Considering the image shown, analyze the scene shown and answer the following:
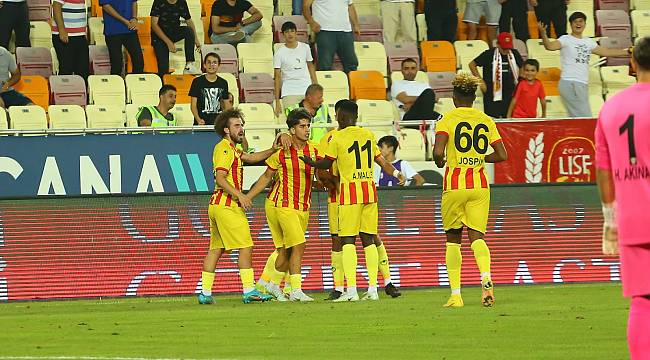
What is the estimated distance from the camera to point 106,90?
20594mm

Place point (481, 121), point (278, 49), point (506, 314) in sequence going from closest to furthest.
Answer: point (506, 314) → point (481, 121) → point (278, 49)

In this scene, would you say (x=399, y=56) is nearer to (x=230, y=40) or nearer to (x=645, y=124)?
(x=230, y=40)

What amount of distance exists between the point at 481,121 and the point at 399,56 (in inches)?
366

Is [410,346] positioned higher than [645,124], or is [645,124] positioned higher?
[645,124]

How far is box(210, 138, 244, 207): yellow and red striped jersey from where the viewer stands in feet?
48.4

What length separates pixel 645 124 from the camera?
6.90 metres

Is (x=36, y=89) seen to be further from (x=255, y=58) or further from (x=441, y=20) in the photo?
(x=441, y=20)

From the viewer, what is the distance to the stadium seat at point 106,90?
2053 cm

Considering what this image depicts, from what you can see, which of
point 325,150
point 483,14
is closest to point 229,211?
point 325,150

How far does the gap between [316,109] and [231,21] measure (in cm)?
582

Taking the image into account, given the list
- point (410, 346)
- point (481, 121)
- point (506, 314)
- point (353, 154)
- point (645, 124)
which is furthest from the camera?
point (353, 154)

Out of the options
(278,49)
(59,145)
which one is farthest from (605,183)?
(278,49)

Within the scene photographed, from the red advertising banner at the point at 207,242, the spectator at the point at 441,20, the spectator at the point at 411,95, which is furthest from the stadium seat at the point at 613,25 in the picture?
the red advertising banner at the point at 207,242

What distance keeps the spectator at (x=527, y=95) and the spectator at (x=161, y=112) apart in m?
5.37
